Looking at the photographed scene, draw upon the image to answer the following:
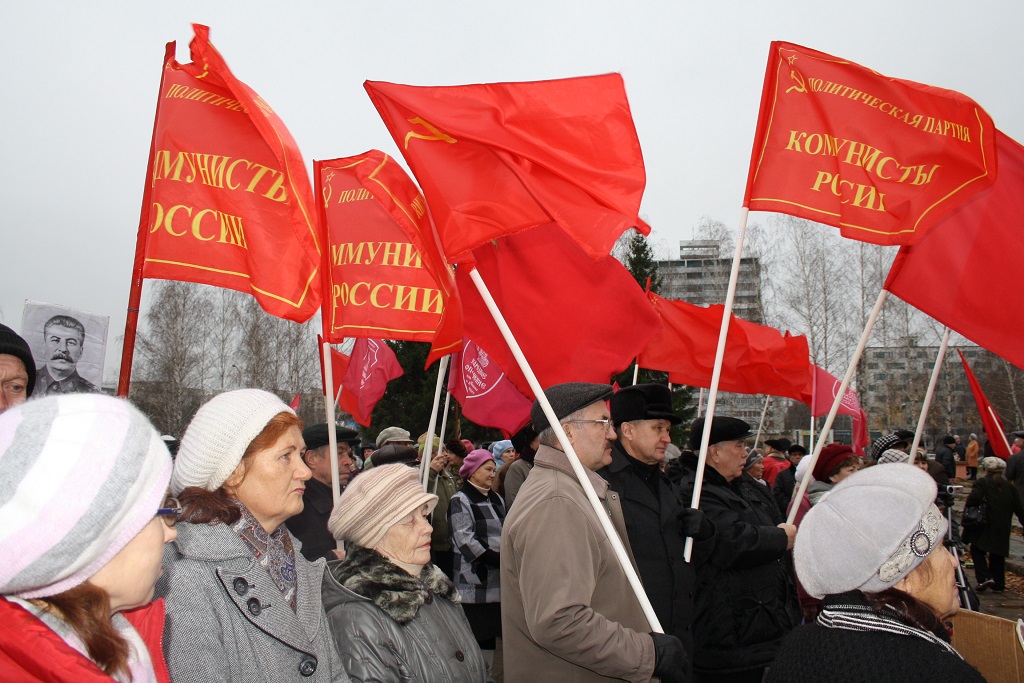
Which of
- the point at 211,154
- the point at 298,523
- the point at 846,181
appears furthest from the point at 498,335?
the point at 846,181

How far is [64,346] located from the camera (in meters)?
4.34

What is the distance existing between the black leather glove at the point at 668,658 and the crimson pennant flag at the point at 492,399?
149 inches

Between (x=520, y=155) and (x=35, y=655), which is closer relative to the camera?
(x=35, y=655)

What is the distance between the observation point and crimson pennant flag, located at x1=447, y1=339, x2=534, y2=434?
6730 mm

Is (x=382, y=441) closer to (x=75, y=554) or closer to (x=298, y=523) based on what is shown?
(x=298, y=523)

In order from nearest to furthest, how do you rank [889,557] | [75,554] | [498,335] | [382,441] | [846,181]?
[75,554] < [889,557] < [846,181] < [498,335] < [382,441]

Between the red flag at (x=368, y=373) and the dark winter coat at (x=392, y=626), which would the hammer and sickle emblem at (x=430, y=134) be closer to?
the dark winter coat at (x=392, y=626)

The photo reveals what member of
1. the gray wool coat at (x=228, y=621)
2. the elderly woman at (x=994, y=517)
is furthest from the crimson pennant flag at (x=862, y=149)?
the elderly woman at (x=994, y=517)

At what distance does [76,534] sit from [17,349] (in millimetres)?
2137

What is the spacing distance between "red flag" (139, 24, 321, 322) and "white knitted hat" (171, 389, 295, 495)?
1.52 metres

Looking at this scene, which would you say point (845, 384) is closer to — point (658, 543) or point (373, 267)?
point (658, 543)

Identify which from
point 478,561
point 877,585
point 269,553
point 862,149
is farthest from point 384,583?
point 862,149

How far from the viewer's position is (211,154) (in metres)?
4.09

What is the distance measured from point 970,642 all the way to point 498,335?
2.80 m
